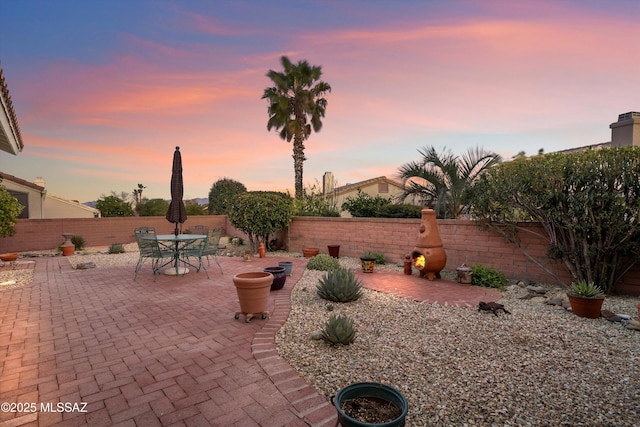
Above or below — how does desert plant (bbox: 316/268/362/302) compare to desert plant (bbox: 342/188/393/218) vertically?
below

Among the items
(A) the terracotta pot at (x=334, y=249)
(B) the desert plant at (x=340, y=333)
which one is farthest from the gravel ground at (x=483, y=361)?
(A) the terracotta pot at (x=334, y=249)

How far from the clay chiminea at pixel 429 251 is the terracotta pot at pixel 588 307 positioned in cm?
246

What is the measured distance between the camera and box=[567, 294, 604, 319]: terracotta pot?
415cm

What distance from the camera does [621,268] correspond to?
213 inches

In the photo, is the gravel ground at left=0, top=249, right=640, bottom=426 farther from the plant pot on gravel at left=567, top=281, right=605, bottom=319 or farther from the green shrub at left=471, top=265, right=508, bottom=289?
the green shrub at left=471, top=265, right=508, bottom=289

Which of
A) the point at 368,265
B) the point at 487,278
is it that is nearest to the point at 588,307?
the point at 487,278

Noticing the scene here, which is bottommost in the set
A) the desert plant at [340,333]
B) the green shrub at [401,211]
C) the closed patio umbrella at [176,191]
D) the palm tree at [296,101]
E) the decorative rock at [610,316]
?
the decorative rock at [610,316]

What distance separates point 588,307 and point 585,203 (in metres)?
1.76

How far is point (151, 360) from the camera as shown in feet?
9.94

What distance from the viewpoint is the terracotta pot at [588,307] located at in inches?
163

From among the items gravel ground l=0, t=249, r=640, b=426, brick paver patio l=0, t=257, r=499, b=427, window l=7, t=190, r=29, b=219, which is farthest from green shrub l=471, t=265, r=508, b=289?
window l=7, t=190, r=29, b=219

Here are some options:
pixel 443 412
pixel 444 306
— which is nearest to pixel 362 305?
pixel 444 306

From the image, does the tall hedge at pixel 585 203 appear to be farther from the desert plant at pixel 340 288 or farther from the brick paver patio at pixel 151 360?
the desert plant at pixel 340 288

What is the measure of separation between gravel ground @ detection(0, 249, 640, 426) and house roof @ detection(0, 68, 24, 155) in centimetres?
541
